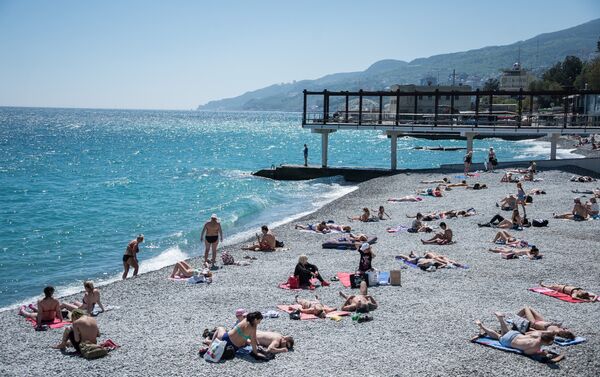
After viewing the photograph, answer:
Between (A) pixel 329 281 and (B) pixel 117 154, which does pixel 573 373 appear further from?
(B) pixel 117 154

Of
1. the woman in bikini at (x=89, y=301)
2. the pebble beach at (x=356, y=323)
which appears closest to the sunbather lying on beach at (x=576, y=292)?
the pebble beach at (x=356, y=323)

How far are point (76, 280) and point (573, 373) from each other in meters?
14.4

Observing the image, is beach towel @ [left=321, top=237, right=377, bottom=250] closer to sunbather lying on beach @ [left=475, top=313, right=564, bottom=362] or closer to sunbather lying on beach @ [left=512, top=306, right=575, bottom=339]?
sunbather lying on beach @ [left=512, top=306, right=575, bottom=339]

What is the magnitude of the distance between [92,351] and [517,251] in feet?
38.3

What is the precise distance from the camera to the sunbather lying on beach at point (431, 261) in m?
16.1

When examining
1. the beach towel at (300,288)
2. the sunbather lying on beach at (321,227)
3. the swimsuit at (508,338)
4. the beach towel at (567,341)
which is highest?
the swimsuit at (508,338)

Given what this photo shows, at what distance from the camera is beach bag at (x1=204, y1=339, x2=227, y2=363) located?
1009 centimetres

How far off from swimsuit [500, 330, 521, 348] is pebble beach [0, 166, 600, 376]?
284mm

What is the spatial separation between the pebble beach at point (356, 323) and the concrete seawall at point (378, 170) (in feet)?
56.8

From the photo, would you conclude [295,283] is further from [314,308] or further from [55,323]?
[55,323]

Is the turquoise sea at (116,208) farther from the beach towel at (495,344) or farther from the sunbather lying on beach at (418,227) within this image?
the beach towel at (495,344)

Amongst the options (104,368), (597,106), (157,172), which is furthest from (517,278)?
(157,172)

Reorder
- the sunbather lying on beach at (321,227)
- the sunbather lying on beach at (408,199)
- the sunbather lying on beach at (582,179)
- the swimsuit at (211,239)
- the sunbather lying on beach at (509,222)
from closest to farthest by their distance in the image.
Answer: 1. the swimsuit at (211,239)
2. the sunbather lying on beach at (509,222)
3. the sunbather lying on beach at (321,227)
4. the sunbather lying on beach at (408,199)
5. the sunbather lying on beach at (582,179)

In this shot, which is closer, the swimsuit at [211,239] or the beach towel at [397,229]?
the swimsuit at [211,239]
